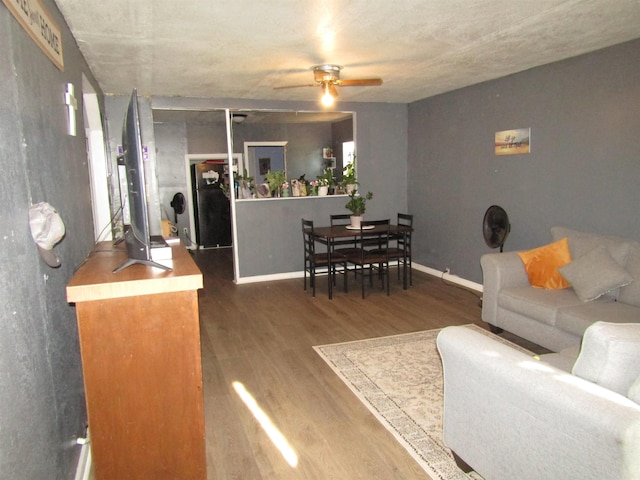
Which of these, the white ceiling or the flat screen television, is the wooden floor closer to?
the flat screen television

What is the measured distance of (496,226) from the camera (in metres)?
4.39

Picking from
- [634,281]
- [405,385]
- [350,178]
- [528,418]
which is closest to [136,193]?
[528,418]

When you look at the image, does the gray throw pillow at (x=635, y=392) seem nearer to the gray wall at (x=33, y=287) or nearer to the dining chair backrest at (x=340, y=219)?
the gray wall at (x=33, y=287)

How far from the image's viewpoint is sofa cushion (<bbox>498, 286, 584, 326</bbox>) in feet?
10.7

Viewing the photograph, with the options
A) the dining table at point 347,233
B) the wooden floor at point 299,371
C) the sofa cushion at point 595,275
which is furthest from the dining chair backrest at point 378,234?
the sofa cushion at point 595,275

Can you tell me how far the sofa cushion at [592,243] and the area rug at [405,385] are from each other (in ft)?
3.46

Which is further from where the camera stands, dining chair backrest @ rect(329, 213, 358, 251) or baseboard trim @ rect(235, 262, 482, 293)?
dining chair backrest @ rect(329, 213, 358, 251)

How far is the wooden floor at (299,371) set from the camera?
7.51 ft

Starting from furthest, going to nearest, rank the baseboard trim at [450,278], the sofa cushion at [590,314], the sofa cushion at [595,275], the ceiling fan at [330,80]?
the baseboard trim at [450,278] < the ceiling fan at [330,80] < the sofa cushion at [595,275] < the sofa cushion at [590,314]

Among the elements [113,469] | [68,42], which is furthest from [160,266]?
[68,42]

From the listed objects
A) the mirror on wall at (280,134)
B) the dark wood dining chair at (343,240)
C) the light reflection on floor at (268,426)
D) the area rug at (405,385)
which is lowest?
the light reflection on floor at (268,426)

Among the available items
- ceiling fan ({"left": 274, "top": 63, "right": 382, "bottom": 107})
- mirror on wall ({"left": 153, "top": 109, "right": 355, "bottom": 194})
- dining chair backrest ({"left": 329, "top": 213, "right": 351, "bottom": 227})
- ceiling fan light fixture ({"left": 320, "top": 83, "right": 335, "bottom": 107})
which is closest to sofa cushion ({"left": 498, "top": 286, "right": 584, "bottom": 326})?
ceiling fan ({"left": 274, "top": 63, "right": 382, "bottom": 107})

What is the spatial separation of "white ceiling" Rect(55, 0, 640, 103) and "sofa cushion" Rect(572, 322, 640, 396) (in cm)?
213

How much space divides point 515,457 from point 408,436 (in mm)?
838
